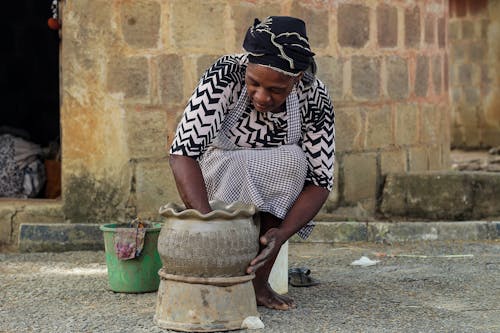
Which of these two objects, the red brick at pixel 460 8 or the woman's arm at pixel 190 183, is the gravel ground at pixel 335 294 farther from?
the red brick at pixel 460 8

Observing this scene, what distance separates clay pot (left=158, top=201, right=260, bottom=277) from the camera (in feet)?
13.4

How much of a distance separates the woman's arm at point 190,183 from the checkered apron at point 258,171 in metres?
0.26

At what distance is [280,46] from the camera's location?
4.25 metres

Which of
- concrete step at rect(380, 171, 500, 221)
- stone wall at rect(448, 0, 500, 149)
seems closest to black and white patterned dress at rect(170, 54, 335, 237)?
concrete step at rect(380, 171, 500, 221)

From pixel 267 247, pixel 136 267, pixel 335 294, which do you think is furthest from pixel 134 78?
pixel 267 247

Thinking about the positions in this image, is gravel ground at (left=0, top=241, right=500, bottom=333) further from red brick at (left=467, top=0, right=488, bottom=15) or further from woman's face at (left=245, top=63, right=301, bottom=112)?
red brick at (left=467, top=0, right=488, bottom=15)

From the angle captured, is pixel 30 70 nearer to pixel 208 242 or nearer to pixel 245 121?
pixel 245 121

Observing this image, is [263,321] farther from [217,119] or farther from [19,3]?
[19,3]

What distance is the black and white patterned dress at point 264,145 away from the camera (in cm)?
450

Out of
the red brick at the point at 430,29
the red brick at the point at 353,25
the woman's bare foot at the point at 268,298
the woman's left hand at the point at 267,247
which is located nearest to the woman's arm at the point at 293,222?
the woman's left hand at the point at 267,247

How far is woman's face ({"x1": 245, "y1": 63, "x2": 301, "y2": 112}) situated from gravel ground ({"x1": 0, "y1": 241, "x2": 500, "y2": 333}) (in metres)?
0.96

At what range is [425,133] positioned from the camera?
8.12 meters

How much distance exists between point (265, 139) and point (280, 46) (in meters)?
0.56

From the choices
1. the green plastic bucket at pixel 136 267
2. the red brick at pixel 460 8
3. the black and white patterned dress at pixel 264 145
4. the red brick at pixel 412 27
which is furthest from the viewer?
the red brick at pixel 460 8
